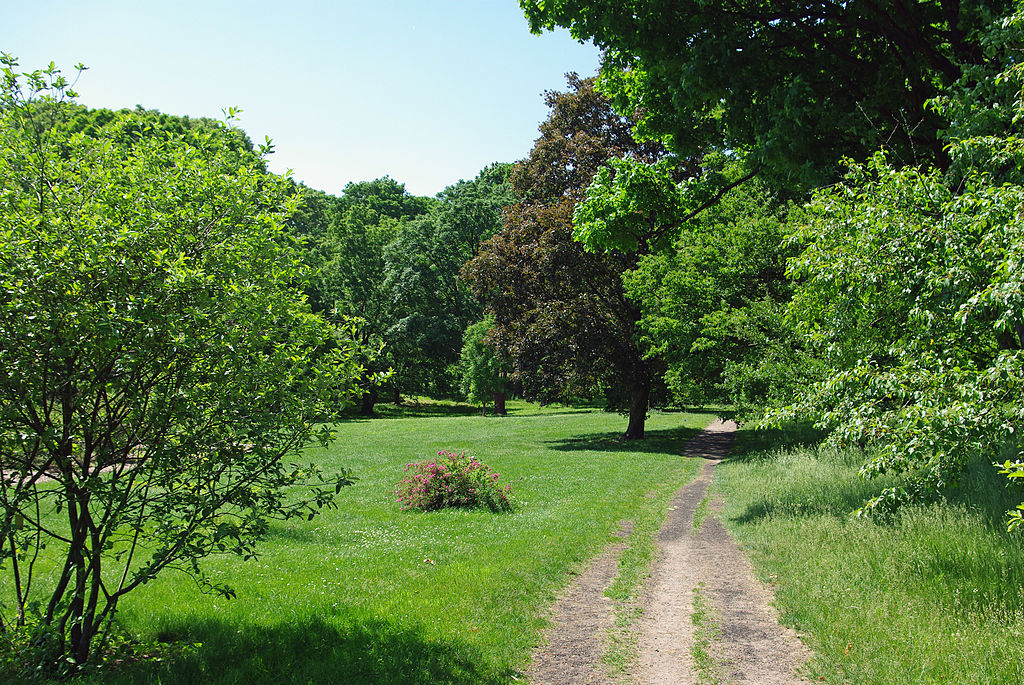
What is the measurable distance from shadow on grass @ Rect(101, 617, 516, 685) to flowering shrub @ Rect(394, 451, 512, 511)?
693 centimetres

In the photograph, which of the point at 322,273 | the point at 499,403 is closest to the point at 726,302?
the point at 322,273

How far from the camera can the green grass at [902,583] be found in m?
5.88

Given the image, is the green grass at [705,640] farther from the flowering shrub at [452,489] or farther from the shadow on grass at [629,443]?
the shadow on grass at [629,443]

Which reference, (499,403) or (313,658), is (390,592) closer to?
(313,658)

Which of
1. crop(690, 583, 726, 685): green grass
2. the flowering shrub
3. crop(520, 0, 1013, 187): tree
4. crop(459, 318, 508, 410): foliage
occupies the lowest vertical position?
crop(690, 583, 726, 685): green grass

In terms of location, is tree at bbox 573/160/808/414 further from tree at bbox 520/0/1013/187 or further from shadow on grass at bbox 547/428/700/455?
tree at bbox 520/0/1013/187

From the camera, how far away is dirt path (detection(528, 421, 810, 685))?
6.28m

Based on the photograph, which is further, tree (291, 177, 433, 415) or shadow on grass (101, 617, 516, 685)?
tree (291, 177, 433, 415)

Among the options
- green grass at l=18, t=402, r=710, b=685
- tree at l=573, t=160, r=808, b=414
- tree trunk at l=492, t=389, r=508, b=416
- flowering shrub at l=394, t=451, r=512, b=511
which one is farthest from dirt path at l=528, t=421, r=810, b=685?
tree trunk at l=492, t=389, r=508, b=416

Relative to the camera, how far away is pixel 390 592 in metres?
8.54

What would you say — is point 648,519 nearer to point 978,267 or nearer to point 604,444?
point 978,267

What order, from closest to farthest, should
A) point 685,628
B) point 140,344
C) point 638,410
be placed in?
point 140,344
point 685,628
point 638,410

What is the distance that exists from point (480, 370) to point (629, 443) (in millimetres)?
21735

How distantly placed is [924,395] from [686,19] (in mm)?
7875
